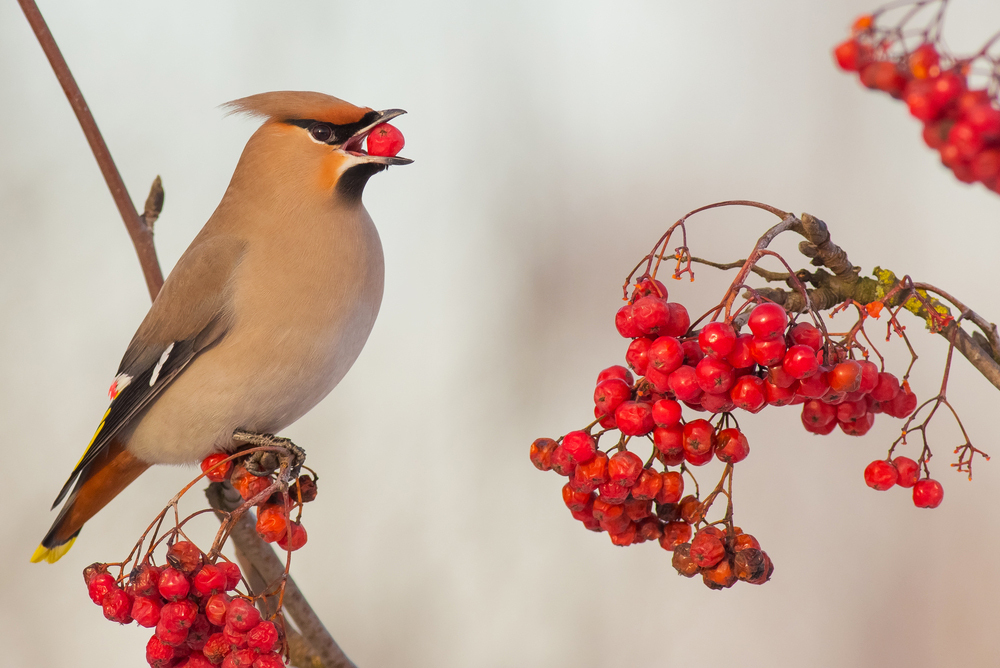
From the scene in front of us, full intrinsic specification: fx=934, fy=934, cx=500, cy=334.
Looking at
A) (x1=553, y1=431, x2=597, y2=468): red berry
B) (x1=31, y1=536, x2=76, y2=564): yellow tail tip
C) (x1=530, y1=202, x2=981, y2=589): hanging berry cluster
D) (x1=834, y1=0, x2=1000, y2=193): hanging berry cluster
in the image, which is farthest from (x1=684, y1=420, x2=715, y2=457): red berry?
(x1=31, y1=536, x2=76, y2=564): yellow tail tip

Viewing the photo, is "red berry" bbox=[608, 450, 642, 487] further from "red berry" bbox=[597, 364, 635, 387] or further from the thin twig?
the thin twig

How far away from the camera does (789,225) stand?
96 cm

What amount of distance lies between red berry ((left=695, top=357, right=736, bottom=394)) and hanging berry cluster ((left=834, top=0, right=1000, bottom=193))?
13.4 inches

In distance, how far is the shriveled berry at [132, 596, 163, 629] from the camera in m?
1.10

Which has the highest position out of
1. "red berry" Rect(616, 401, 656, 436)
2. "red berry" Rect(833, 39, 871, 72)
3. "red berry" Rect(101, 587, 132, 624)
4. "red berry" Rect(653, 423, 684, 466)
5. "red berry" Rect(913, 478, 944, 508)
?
"red berry" Rect(833, 39, 871, 72)

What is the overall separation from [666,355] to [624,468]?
0.15m

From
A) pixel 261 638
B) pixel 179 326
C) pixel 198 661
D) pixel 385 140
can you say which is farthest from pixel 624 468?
pixel 179 326

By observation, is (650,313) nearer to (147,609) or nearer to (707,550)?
(707,550)

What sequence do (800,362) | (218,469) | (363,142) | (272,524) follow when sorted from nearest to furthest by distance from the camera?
(800,362)
(272,524)
(218,469)
(363,142)

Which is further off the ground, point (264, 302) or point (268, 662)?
point (264, 302)

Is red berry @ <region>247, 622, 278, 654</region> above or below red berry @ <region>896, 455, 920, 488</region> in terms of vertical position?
below

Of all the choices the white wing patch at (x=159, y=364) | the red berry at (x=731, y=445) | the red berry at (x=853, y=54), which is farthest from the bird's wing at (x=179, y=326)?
the red berry at (x=853, y=54)

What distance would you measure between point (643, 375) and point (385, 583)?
6.43 ft

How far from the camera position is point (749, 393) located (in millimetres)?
934
